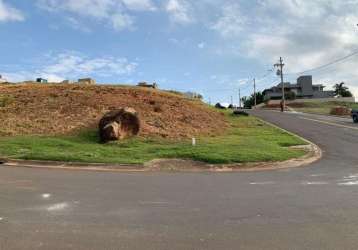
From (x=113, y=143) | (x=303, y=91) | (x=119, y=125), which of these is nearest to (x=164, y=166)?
(x=113, y=143)

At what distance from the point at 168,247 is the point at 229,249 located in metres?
0.82

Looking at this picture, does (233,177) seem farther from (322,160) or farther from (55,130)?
(55,130)

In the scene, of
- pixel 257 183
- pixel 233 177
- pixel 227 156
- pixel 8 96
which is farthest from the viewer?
pixel 8 96

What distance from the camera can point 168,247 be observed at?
22.0 ft

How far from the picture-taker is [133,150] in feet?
68.5

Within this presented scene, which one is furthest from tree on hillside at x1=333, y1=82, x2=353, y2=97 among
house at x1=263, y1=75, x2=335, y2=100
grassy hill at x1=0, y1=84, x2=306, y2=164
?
grassy hill at x1=0, y1=84, x2=306, y2=164

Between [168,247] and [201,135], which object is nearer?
[168,247]

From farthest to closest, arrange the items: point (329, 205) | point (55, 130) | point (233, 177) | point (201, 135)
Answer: point (201, 135) < point (55, 130) < point (233, 177) < point (329, 205)

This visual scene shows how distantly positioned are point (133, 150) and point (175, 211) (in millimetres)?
11958

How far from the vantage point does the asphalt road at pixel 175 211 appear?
7066 millimetres

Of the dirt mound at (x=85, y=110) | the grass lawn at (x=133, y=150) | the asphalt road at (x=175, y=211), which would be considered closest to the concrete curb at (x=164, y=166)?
the grass lawn at (x=133, y=150)

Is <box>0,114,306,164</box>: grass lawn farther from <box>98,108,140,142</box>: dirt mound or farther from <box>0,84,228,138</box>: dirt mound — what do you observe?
<box>0,84,228,138</box>: dirt mound

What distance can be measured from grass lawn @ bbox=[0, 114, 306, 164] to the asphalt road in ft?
12.7

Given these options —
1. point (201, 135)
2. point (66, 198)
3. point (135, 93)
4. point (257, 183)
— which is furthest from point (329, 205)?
point (135, 93)
